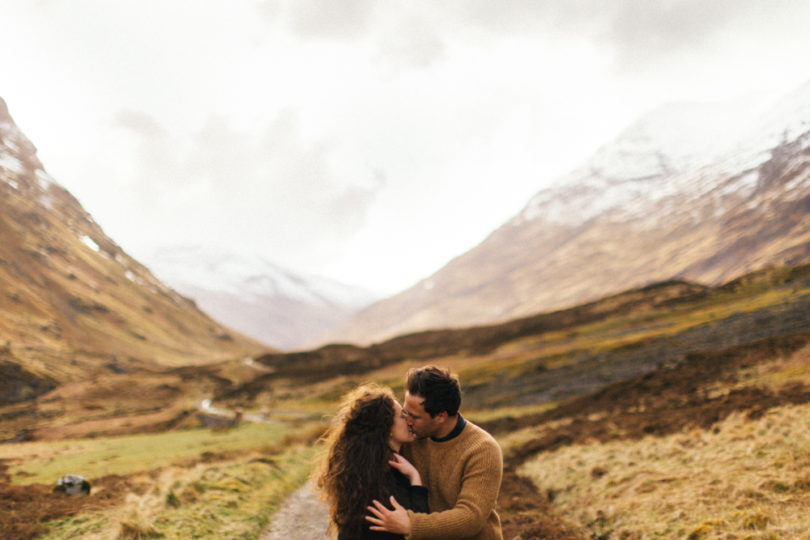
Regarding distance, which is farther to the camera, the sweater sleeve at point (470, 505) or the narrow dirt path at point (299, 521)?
the narrow dirt path at point (299, 521)

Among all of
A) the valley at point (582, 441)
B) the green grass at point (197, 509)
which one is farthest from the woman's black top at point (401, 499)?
the valley at point (582, 441)

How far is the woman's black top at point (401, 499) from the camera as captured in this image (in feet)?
15.2

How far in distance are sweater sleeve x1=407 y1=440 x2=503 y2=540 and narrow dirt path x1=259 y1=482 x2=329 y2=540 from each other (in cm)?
893

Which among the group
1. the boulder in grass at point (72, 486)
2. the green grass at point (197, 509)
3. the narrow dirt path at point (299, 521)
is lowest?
the narrow dirt path at point (299, 521)

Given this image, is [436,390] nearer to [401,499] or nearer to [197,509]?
[401,499]

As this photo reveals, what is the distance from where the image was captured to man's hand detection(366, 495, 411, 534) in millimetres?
4383

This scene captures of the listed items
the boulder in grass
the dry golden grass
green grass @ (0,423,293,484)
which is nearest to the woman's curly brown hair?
the dry golden grass

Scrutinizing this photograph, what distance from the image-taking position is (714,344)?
132ft

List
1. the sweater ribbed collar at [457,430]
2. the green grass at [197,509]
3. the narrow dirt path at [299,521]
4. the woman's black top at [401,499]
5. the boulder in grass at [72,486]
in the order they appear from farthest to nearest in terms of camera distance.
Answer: the boulder in grass at [72,486] → the narrow dirt path at [299,521] → the green grass at [197,509] → the sweater ribbed collar at [457,430] → the woman's black top at [401,499]

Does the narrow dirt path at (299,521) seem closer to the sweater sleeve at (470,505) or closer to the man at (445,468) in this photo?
the man at (445,468)

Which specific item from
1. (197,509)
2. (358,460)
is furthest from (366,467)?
(197,509)

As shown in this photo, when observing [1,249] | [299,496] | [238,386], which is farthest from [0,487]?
[1,249]

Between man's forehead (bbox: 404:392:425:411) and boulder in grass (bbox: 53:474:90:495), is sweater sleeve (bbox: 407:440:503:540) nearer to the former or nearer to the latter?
man's forehead (bbox: 404:392:425:411)

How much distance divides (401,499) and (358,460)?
571mm
